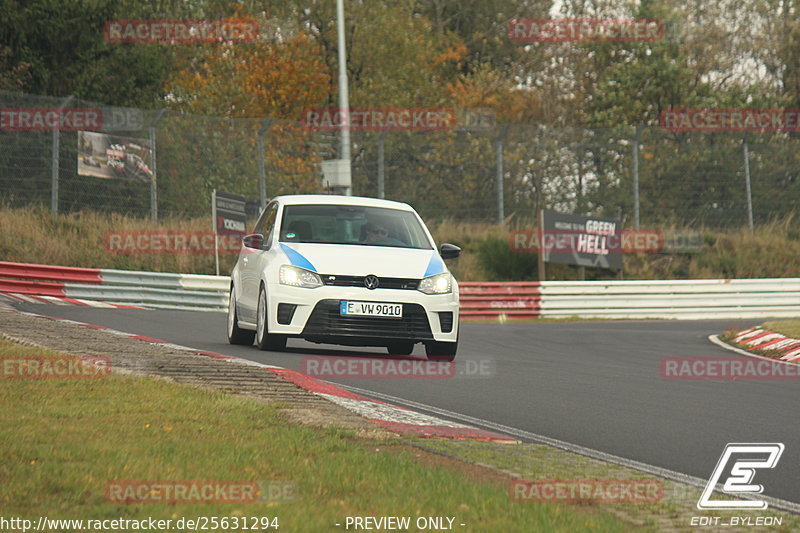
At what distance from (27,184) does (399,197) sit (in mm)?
8340

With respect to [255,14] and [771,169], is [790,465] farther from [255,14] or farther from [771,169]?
[255,14]

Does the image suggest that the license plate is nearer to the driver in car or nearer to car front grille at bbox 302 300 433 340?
car front grille at bbox 302 300 433 340

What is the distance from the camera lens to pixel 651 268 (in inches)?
1268

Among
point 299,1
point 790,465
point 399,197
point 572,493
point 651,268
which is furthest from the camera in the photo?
point 299,1

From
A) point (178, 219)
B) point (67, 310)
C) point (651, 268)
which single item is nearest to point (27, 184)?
point (178, 219)

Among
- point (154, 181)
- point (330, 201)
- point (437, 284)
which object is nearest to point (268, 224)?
point (330, 201)

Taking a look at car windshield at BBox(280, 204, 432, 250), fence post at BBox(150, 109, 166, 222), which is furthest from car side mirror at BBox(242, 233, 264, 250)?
fence post at BBox(150, 109, 166, 222)

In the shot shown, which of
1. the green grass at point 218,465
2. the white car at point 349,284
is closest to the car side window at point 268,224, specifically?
the white car at point 349,284

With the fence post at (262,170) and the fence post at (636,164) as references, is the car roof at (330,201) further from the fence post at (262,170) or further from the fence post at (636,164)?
the fence post at (636,164)

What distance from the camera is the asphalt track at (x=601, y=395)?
27.0 feet

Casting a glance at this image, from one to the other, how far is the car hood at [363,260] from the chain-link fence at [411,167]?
14896mm

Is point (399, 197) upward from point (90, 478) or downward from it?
upward

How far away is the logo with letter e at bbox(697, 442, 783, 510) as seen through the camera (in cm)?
619

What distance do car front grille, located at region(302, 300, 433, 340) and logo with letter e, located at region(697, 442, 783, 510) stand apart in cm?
468
